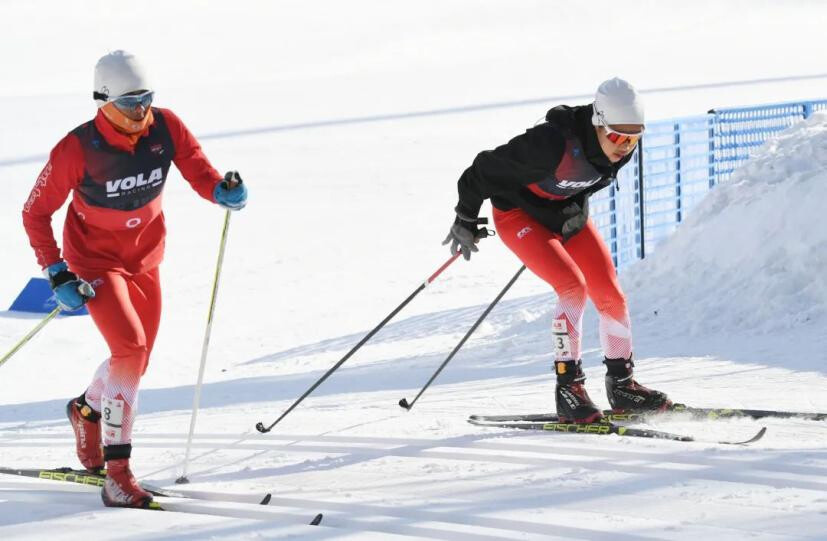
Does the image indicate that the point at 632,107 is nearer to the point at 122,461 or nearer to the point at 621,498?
the point at 621,498

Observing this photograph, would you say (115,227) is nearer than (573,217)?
Yes

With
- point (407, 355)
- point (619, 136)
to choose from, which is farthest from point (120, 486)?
point (407, 355)

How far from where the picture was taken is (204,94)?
32688 mm

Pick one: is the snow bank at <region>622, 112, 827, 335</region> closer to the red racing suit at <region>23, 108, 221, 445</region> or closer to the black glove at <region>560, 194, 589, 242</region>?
the black glove at <region>560, 194, 589, 242</region>

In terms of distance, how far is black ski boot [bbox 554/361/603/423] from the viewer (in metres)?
5.71

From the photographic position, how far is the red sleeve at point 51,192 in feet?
15.8

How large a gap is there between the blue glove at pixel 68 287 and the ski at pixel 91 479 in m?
0.78

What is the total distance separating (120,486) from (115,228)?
103 cm

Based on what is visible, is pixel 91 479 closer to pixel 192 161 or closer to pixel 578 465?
pixel 192 161

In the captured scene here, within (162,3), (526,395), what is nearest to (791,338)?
(526,395)

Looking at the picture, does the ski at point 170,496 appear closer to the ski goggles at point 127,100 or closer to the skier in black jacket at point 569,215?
the ski goggles at point 127,100

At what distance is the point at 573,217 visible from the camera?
5.90 m

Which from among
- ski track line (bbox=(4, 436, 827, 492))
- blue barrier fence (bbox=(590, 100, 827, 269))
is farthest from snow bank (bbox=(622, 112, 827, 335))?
ski track line (bbox=(4, 436, 827, 492))

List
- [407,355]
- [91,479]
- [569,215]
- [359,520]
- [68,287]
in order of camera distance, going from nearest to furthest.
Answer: [359,520] → [68,287] → [91,479] → [569,215] → [407,355]
